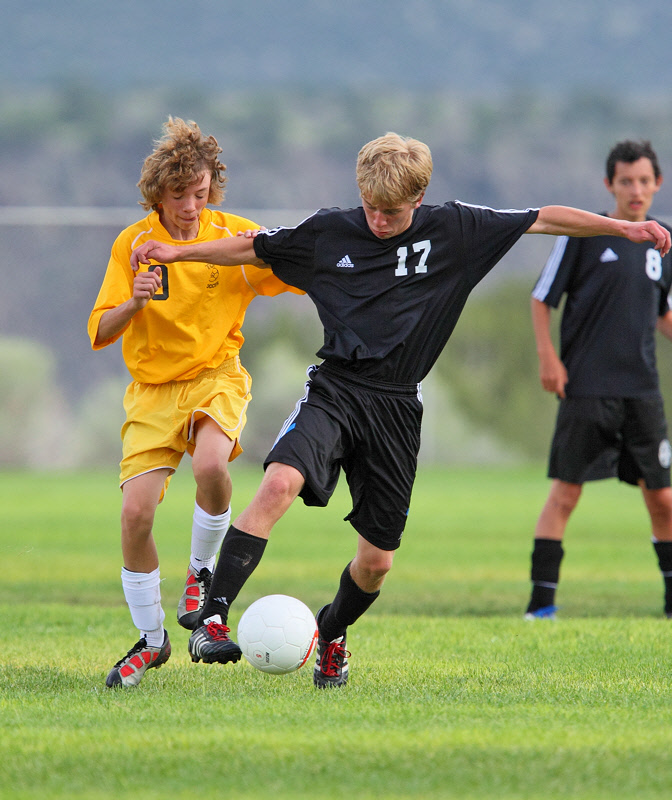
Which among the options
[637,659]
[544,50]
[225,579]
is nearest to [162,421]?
[225,579]

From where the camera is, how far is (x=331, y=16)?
44.0 m

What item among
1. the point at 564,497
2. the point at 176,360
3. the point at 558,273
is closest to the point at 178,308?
the point at 176,360

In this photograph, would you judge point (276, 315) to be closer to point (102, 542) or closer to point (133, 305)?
point (102, 542)

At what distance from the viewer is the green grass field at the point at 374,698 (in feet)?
9.48

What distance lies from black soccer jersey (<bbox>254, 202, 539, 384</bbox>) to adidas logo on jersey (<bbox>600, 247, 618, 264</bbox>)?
2.12 meters

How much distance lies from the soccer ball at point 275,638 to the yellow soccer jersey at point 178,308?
1093 mm

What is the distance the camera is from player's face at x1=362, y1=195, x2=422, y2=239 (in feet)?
Answer: 13.4

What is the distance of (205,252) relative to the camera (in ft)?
13.9

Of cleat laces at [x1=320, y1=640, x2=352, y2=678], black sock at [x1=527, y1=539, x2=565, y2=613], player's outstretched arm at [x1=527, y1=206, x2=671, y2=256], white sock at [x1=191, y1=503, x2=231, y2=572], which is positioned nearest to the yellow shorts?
white sock at [x1=191, y1=503, x2=231, y2=572]

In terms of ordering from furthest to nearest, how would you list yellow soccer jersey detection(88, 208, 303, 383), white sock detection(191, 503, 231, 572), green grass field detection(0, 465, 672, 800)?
white sock detection(191, 503, 231, 572), yellow soccer jersey detection(88, 208, 303, 383), green grass field detection(0, 465, 672, 800)

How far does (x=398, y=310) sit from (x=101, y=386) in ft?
50.4

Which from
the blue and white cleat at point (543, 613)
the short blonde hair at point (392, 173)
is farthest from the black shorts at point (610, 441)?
the short blonde hair at point (392, 173)

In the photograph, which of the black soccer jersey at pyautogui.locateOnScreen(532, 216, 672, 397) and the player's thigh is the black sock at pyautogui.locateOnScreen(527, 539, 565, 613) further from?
the player's thigh

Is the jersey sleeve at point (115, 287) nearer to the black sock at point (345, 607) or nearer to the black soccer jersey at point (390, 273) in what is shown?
the black soccer jersey at point (390, 273)
